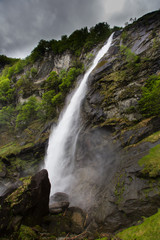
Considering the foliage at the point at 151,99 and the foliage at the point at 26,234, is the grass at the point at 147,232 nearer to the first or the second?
the foliage at the point at 26,234

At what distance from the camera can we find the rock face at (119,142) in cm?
715

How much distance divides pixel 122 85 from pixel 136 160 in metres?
9.67

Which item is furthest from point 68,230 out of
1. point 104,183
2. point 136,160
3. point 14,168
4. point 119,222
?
point 14,168

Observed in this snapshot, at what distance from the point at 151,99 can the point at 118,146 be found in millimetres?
5699

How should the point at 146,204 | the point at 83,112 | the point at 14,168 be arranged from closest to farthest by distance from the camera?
the point at 146,204
the point at 83,112
the point at 14,168

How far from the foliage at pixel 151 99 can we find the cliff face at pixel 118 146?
0.32 metres

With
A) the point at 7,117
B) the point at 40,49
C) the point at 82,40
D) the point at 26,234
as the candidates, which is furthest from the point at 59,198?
the point at 40,49

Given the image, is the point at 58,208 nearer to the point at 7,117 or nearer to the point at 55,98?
the point at 55,98

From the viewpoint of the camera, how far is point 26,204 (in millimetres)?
7156

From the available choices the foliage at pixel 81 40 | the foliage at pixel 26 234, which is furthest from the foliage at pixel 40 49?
the foliage at pixel 26 234

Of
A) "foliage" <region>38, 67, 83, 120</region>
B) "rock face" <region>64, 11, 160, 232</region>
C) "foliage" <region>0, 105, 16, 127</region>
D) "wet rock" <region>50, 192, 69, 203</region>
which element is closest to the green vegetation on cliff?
"foliage" <region>38, 67, 83, 120</region>

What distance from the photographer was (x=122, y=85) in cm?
1548

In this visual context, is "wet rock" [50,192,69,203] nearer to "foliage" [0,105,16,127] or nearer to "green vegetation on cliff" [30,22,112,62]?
"foliage" [0,105,16,127]

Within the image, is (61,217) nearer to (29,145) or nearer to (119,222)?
(119,222)
